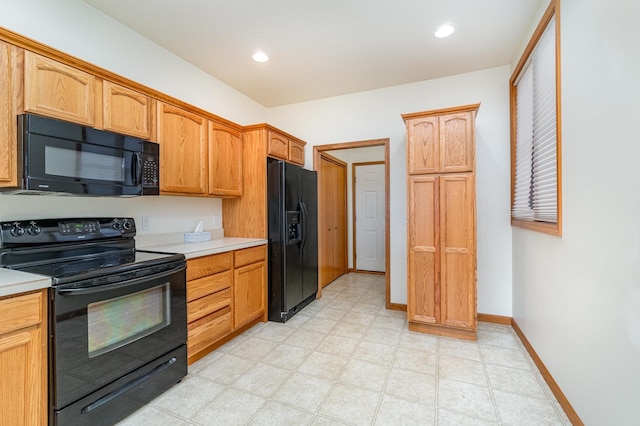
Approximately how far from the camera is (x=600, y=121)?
Answer: 1356 millimetres

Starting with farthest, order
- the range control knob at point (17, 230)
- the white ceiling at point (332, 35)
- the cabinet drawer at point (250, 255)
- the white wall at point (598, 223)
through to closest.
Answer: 1. the cabinet drawer at point (250, 255)
2. the white ceiling at point (332, 35)
3. the range control knob at point (17, 230)
4. the white wall at point (598, 223)

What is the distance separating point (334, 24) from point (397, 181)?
184 centimetres

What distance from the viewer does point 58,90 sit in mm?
1690

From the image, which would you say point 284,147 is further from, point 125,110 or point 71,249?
point 71,249

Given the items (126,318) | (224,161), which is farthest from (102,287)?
(224,161)

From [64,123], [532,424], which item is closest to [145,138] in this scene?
[64,123]

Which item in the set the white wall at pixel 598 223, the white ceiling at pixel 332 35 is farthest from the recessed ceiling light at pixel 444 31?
the white wall at pixel 598 223

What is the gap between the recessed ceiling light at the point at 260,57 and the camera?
2812 mm

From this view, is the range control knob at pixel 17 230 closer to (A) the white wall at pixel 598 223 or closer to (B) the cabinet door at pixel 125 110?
(B) the cabinet door at pixel 125 110

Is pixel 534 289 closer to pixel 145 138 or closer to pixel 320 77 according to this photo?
pixel 320 77

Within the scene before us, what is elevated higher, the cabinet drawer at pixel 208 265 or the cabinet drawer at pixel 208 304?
the cabinet drawer at pixel 208 265

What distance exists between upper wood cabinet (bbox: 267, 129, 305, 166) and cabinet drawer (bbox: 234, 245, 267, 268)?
108 centimetres

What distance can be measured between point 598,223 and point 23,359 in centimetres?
281

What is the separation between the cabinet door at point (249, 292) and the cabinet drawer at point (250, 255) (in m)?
0.05
